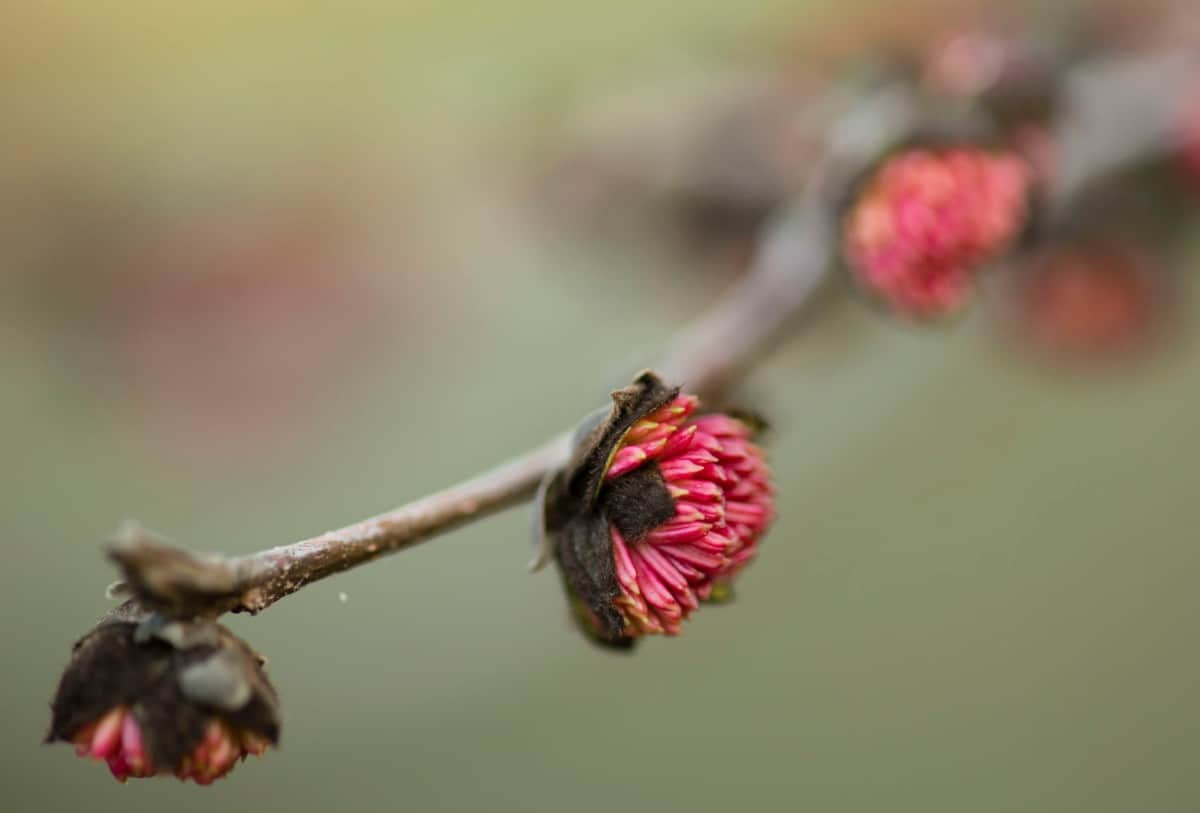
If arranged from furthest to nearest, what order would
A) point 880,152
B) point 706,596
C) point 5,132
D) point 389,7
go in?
point 389,7
point 5,132
point 880,152
point 706,596

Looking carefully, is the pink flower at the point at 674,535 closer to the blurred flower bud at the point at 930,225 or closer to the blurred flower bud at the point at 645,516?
the blurred flower bud at the point at 645,516

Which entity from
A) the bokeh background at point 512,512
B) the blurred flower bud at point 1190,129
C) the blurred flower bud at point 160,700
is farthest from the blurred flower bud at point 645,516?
the bokeh background at point 512,512

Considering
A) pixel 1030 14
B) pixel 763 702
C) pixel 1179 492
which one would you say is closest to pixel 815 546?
pixel 763 702

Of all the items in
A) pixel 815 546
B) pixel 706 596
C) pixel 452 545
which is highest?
pixel 452 545

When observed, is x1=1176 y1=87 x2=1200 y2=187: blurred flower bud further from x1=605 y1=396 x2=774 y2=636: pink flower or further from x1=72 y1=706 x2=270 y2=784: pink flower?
x1=72 y1=706 x2=270 y2=784: pink flower

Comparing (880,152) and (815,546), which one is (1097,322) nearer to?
(880,152)

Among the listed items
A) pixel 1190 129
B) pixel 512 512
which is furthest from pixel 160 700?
pixel 512 512

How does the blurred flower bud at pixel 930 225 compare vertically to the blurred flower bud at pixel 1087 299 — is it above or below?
below
